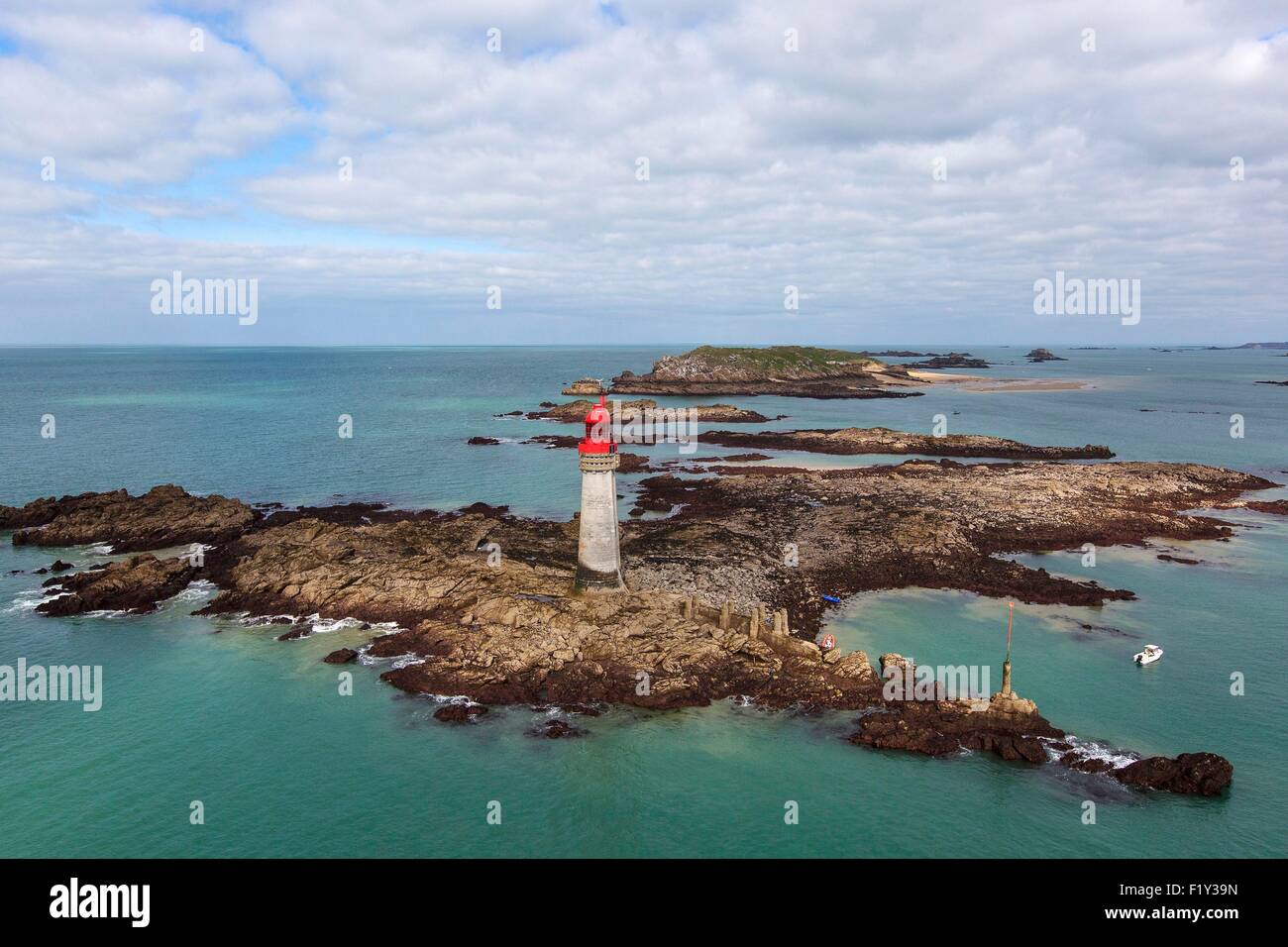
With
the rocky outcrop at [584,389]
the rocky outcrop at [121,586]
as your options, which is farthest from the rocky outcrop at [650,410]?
the rocky outcrop at [121,586]

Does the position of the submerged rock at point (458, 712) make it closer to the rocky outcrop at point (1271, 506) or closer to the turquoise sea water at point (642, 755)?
the turquoise sea water at point (642, 755)

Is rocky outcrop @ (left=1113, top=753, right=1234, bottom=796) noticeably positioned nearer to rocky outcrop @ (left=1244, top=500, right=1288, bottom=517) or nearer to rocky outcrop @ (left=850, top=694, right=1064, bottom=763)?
rocky outcrop @ (left=850, top=694, right=1064, bottom=763)

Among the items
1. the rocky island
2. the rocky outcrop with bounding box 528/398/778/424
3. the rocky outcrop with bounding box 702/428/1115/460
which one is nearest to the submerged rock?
the rocky island

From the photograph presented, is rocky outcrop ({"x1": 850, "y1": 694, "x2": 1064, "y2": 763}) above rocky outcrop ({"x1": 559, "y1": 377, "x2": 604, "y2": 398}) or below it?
below

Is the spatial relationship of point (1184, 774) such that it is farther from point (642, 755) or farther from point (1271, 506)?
point (1271, 506)

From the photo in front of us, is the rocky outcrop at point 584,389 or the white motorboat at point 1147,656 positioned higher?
the rocky outcrop at point 584,389

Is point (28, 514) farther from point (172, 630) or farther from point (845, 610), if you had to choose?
point (845, 610)
